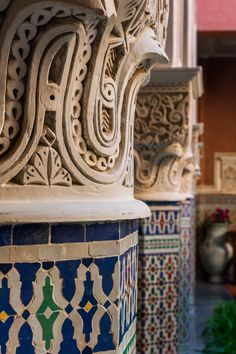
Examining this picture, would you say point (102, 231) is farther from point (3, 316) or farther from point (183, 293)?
point (183, 293)

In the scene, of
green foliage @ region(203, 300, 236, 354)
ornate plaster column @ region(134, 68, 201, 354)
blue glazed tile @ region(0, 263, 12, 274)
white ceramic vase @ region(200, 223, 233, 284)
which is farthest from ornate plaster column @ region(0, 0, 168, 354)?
white ceramic vase @ region(200, 223, 233, 284)

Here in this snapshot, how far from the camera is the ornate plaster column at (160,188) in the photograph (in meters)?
3.35

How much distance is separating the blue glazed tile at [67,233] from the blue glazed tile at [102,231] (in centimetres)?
2

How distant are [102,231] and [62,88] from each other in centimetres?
27

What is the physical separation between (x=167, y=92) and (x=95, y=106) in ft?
6.95

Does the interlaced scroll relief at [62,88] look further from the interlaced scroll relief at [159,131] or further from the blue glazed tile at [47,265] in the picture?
the interlaced scroll relief at [159,131]

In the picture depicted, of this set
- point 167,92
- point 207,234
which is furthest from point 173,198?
point 207,234

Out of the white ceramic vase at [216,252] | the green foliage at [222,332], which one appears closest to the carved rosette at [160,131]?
the green foliage at [222,332]

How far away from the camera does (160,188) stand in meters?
3.45

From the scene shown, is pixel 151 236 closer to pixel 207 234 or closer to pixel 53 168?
pixel 53 168

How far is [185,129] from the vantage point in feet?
11.1

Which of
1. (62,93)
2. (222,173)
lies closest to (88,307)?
(62,93)

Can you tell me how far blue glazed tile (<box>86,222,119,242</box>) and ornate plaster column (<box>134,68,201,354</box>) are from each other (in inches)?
81.6

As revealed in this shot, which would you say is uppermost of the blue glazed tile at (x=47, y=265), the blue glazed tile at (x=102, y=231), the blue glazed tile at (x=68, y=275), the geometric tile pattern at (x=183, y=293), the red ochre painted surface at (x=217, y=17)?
the red ochre painted surface at (x=217, y=17)
